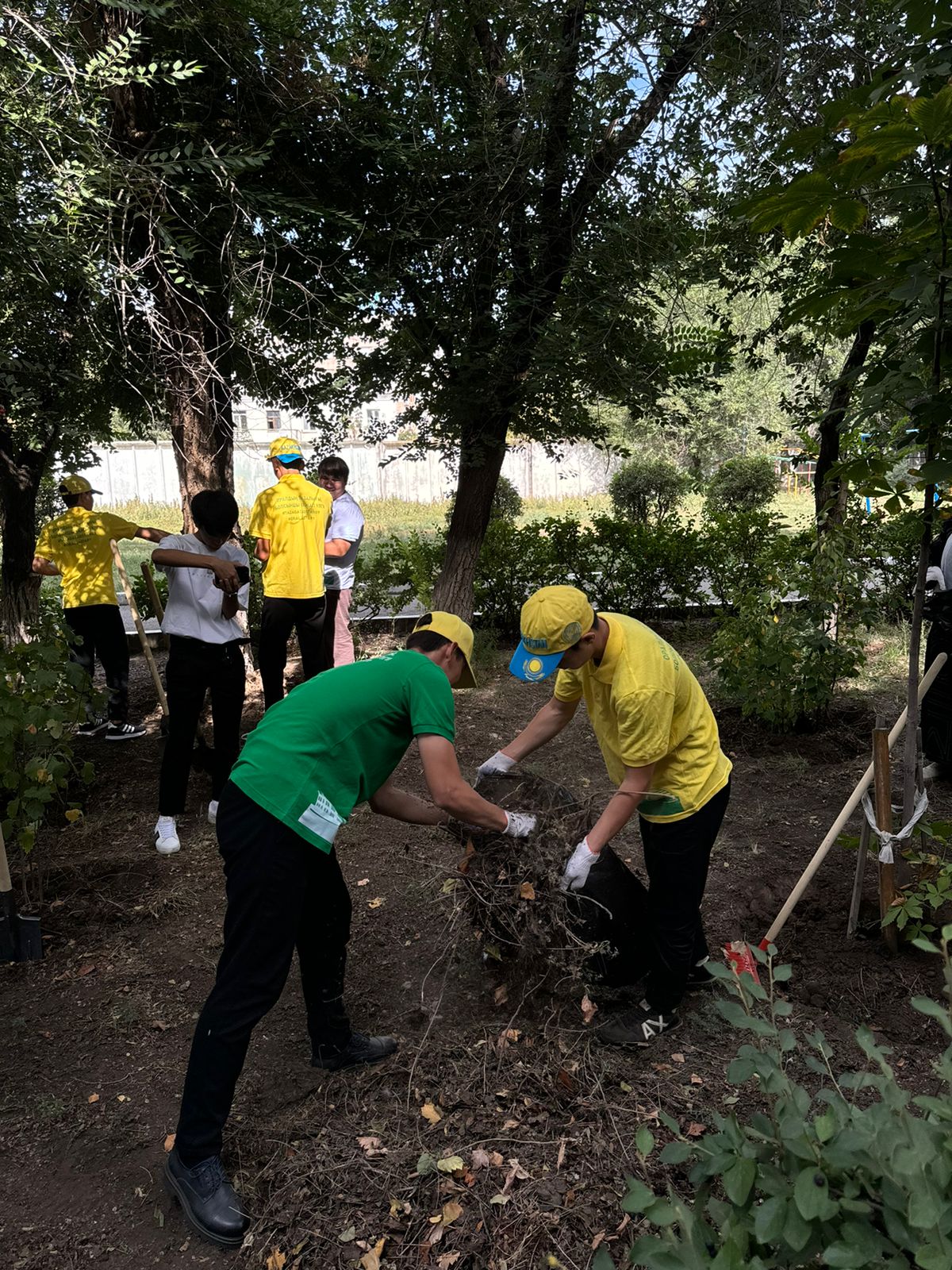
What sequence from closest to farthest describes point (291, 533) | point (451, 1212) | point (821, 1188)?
point (821, 1188), point (451, 1212), point (291, 533)

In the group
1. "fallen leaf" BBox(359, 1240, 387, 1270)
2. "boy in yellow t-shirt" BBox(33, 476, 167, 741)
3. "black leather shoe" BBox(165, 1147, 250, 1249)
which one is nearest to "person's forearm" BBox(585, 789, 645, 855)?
"fallen leaf" BBox(359, 1240, 387, 1270)

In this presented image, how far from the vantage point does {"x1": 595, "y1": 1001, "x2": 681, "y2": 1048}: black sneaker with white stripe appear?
2809 millimetres

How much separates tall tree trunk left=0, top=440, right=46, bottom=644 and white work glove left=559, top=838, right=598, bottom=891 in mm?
5245

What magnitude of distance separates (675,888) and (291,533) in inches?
137

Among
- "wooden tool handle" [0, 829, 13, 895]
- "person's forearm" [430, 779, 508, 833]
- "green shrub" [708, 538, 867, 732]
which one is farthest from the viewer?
"green shrub" [708, 538, 867, 732]

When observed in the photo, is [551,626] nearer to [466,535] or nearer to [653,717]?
[653,717]

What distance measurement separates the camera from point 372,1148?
2.37 m

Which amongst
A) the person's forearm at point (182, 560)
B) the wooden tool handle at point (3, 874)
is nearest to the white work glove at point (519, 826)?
the wooden tool handle at point (3, 874)

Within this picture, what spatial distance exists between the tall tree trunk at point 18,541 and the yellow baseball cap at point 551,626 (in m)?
5.19

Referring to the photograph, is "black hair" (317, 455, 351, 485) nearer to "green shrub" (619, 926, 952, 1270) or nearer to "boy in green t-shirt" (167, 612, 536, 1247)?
"boy in green t-shirt" (167, 612, 536, 1247)

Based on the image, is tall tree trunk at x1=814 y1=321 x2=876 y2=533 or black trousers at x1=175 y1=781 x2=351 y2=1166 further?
tall tree trunk at x1=814 y1=321 x2=876 y2=533

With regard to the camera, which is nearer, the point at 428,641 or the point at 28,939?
the point at 428,641

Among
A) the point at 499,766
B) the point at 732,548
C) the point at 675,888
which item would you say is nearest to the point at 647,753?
the point at 675,888

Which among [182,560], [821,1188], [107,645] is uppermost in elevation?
[182,560]
